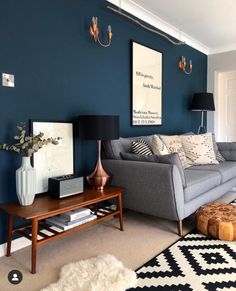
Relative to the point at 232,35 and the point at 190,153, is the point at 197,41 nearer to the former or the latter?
the point at 232,35

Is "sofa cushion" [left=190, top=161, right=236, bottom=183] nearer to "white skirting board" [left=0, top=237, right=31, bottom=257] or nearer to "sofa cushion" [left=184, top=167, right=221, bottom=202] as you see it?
"sofa cushion" [left=184, top=167, right=221, bottom=202]

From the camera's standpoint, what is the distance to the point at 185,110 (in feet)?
15.9

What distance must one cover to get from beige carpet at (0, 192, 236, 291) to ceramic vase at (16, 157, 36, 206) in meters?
0.45

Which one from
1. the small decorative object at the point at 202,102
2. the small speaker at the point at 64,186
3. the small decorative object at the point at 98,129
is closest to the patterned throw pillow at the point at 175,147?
the small decorative object at the point at 98,129

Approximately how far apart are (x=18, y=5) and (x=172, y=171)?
1904 mm

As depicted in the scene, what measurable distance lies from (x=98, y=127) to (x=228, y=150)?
2488 millimetres

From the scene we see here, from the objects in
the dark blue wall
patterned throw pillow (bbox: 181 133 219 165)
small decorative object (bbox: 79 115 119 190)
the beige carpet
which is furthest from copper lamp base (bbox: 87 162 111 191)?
patterned throw pillow (bbox: 181 133 219 165)

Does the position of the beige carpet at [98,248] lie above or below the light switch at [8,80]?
below

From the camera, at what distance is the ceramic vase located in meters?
2.07

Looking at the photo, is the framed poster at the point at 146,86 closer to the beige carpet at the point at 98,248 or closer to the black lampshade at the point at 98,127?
the black lampshade at the point at 98,127

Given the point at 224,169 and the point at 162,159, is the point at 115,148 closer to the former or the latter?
the point at 162,159

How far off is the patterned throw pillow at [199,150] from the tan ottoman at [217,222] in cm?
110

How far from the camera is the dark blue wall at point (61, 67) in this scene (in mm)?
2227

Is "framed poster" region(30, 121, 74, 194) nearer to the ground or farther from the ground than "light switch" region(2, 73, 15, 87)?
nearer to the ground
